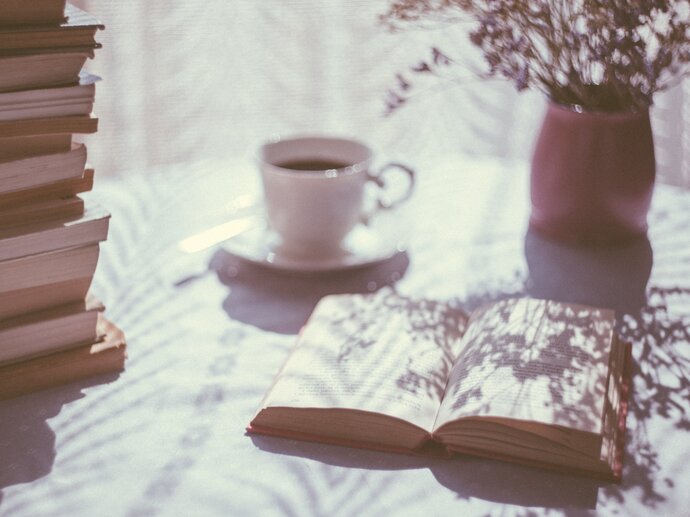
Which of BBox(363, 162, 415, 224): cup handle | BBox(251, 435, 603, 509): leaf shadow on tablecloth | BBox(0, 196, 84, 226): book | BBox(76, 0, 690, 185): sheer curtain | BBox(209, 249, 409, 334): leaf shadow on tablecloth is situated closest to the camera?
BBox(251, 435, 603, 509): leaf shadow on tablecloth

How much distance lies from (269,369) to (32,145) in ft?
1.09

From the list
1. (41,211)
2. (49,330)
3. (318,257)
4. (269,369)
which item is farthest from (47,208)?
(318,257)

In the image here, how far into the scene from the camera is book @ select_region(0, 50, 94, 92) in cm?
78

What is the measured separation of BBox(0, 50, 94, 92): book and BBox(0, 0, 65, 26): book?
1.3 inches

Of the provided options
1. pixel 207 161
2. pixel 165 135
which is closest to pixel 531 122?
pixel 165 135

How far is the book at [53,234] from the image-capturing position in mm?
825

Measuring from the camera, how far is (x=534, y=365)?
2.74 ft

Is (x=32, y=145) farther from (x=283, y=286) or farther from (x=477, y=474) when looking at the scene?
(x=477, y=474)

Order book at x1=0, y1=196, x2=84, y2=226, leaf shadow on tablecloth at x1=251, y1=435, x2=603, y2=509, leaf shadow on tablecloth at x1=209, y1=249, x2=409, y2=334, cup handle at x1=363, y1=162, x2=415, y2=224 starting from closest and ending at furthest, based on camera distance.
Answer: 1. leaf shadow on tablecloth at x1=251, y1=435, x2=603, y2=509
2. book at x1=0, y1=196, x2=84, y2=226
3. leaf shadow on tablecloth at x1=209, y1=249, x2=409, y2=334
4. cup handle at x1=363, y1=162, x2=415, y2=224

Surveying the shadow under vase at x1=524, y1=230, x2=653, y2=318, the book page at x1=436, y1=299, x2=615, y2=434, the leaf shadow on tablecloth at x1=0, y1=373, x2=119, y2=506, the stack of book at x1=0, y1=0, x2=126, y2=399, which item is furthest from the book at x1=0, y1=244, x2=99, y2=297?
the shadow under vase at x1=524, y1=230, x2=653, y2=318

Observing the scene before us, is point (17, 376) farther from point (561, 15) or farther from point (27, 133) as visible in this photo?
point (561, 15)

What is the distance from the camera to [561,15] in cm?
99

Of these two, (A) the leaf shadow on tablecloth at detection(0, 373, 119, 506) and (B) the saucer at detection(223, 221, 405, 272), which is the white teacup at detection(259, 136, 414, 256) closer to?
(B) the saucer at detection(223, 221, 405, 272)

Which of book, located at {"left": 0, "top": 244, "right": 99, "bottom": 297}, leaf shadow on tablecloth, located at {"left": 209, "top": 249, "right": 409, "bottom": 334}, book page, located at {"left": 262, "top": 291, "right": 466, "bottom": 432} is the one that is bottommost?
leaf shadow on tablecloth, located at {"left": 209, "top": 249, "right": 409, "bottom": 334}
